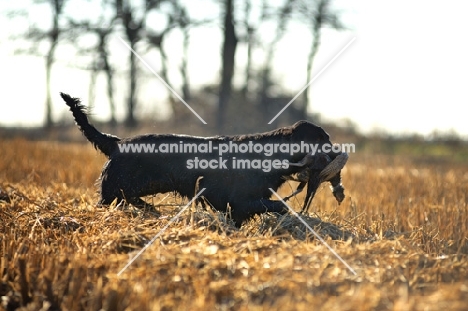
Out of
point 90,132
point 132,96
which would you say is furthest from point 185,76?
point 90,132

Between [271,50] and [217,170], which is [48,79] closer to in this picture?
[271,50]

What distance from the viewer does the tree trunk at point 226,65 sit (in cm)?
2144

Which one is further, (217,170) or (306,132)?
(217,170)

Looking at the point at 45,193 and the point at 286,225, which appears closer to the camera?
the point at 286,225

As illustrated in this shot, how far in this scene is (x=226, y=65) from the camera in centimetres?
2217

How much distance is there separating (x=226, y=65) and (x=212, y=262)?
731 inches

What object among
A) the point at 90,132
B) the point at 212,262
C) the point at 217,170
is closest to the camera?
the point at 212,262

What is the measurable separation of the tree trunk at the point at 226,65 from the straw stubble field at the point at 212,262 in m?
15.6

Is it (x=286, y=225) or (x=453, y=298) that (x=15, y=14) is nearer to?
(x=286, y=225)

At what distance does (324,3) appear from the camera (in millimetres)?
22062

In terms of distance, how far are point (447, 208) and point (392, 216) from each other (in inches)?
30.9

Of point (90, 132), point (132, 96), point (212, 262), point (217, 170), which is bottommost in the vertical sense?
point (212, 262)

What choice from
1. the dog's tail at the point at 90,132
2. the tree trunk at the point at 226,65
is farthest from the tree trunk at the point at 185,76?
the dog's tail at the point at 90,132

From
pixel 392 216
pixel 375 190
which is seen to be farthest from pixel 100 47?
pixel 392 216
